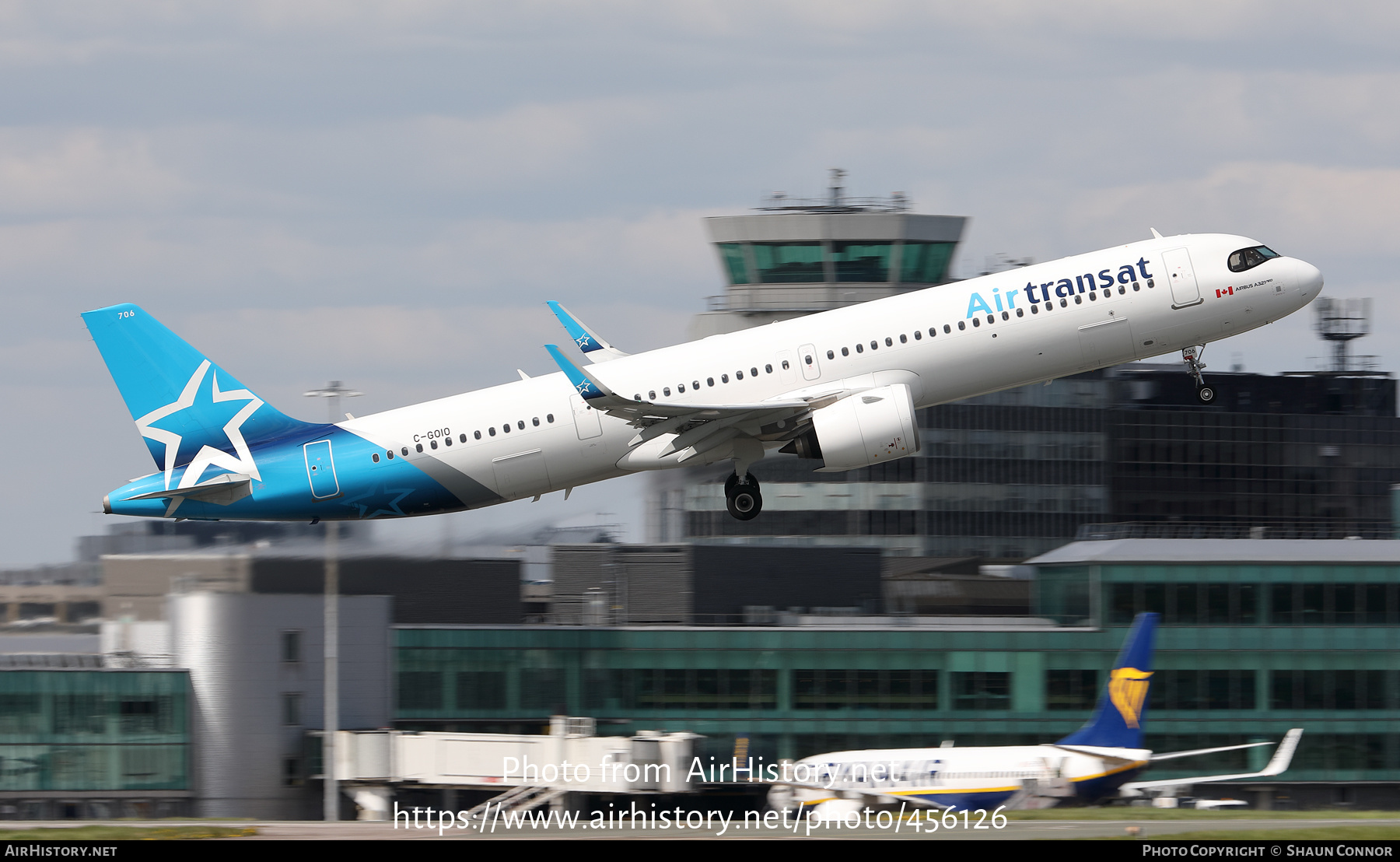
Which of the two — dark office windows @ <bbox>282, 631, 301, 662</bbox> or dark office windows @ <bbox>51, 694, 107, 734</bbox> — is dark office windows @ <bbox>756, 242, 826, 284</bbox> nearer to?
dark office windows @ <bbox>282, 631, 301, 662</bbox>

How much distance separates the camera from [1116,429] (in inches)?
4665

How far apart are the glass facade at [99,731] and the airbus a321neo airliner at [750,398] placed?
18250mm

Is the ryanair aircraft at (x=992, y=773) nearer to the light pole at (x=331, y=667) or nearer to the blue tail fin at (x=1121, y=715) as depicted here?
the blue tail fin at (x=1121, y=715)

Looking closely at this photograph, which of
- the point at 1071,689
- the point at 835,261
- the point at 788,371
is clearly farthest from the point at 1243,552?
the point at 835,261

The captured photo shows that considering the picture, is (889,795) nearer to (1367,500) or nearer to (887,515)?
(887,515)

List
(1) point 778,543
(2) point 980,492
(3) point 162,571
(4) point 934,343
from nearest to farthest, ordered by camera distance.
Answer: (4) point 934,343
(3) point 162,571
(1) point 778,543
(2) point 980,492

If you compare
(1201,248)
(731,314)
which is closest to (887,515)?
(731,314)

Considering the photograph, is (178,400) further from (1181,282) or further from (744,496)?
(1181,282)

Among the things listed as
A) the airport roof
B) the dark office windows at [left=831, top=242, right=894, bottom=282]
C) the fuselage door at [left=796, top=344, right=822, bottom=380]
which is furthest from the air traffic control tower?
the fuselage door at [left=796, top=344, right=822, bottom=380]

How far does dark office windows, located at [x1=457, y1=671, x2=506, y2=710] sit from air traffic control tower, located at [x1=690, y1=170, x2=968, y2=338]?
37.4 metres

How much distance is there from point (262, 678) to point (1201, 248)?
35445 millimetres

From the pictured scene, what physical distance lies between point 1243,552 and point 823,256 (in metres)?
37.9

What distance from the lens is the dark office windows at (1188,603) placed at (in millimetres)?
69312

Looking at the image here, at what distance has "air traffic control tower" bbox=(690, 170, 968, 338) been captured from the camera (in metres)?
101
